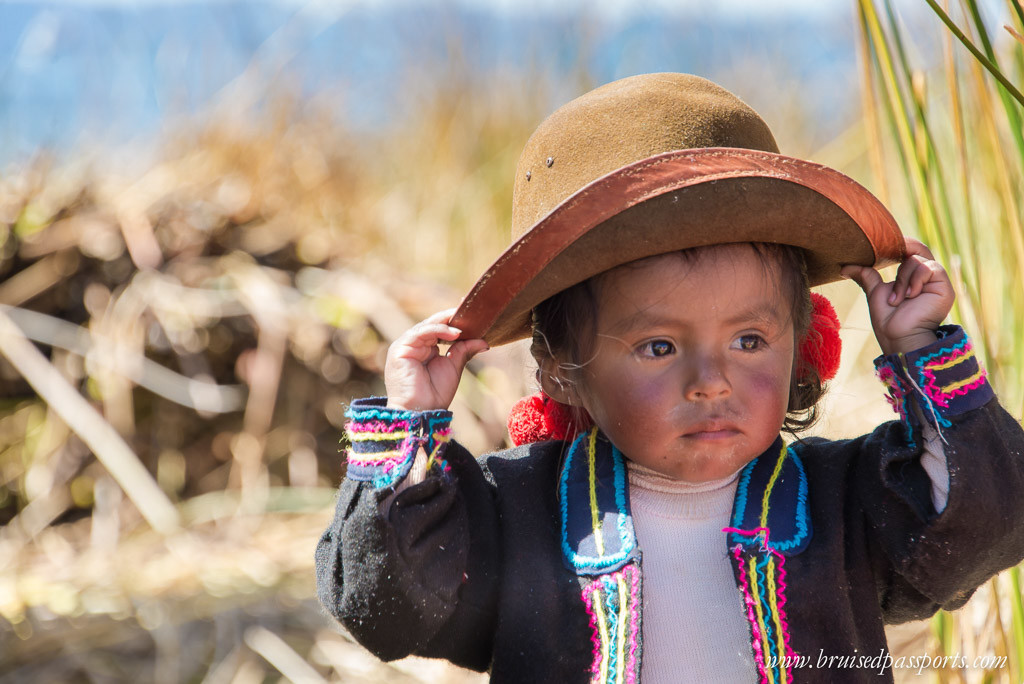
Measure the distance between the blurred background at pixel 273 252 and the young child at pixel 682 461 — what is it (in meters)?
0.32

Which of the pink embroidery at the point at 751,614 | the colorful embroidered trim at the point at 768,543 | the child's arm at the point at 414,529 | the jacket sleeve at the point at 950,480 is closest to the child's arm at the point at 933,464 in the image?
the jacket sleeve at the point at 950,480

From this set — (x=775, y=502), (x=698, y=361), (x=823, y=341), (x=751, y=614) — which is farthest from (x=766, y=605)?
(x=823, y=341)

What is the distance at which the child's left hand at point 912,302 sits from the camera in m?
1.47

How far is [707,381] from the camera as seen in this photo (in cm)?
142

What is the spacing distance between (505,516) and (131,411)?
2.16 metres

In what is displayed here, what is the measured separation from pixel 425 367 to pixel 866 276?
714mm

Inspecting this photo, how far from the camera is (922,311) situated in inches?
57.7

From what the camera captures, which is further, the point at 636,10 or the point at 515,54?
the point at 515,54

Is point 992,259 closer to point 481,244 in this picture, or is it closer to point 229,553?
point 229,553

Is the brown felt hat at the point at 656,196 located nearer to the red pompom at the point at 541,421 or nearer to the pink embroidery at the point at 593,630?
the red pompom at the point at 541,421

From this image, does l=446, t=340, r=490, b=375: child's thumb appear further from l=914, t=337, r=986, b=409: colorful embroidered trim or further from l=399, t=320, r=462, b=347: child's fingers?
l=914, t=337, r=986, b=409: colorful embroidered trim

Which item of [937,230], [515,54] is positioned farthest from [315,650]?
[515,54]

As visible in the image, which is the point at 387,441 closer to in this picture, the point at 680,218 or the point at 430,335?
the point at 430,335

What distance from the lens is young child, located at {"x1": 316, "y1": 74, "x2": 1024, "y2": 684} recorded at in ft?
4.52
